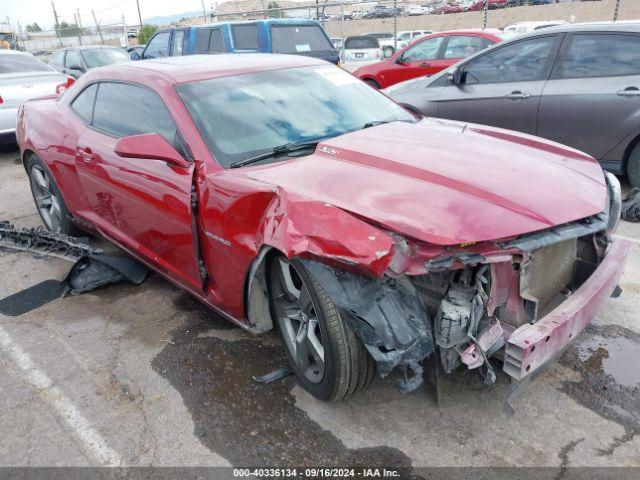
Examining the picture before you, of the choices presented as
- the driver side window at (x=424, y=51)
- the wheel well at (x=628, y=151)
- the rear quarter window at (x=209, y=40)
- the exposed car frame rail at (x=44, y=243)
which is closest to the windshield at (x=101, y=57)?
the rear quarter window at (x=209, y=40)

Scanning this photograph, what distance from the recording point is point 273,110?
316 centimetres

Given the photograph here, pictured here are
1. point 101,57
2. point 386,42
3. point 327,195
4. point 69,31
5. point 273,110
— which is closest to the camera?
point 327,195

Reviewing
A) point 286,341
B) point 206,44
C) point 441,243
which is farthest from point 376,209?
point 206,44

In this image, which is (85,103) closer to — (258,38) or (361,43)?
(258,38)

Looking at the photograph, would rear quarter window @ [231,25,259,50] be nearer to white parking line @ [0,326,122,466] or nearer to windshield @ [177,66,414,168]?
windshield @ [177,66,414,168]

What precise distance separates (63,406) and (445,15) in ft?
121

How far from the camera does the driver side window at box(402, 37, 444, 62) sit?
9.01 m

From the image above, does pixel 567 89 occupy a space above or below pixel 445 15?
above

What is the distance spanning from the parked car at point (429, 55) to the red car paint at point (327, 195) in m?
5.41

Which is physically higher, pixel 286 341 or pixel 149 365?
pixel 286 341

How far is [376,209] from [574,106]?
3771 mm

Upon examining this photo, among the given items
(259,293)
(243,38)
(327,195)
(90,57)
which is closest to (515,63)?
(327,195)

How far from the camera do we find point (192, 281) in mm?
3143

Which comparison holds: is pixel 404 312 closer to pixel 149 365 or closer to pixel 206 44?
pixel 149 365
